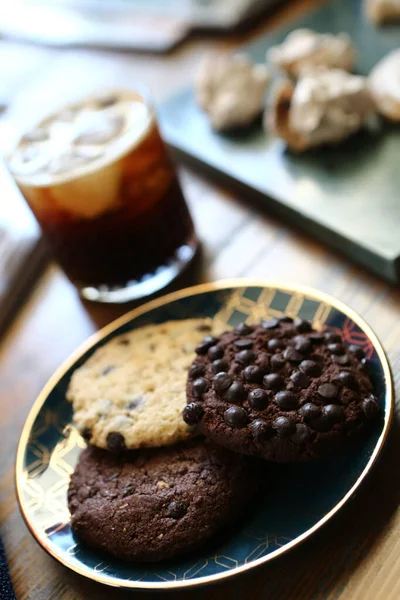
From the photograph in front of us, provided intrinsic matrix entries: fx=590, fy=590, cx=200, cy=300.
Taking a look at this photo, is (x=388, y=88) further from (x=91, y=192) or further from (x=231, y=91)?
(x=91, y=192)

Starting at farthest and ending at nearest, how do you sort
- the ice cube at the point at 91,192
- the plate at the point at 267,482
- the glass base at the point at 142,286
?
the glass base at the point at 142,286 < the ice cube at the point at 91,192 < the plate at the point at 267,482

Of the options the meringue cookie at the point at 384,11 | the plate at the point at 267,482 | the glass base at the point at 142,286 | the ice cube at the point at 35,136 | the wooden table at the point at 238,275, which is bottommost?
the wooden table at the point at 238,275

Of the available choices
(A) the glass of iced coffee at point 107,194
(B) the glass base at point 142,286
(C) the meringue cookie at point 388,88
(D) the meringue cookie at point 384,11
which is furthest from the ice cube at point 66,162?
(D) the meringue cookie at point 384,11

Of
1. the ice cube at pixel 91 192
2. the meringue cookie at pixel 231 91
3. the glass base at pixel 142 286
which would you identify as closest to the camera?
the ice cube at pixel 91 192

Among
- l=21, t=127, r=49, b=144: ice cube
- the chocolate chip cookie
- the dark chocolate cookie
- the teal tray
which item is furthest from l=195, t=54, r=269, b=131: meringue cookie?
the dark chocolate cookie

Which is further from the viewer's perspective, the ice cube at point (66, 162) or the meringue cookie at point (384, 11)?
the meringue cookie at point (384, 11)

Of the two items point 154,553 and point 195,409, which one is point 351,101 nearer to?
point 195,409

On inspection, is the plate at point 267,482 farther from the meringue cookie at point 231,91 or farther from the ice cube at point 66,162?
the meringue cookie at point 231,91
